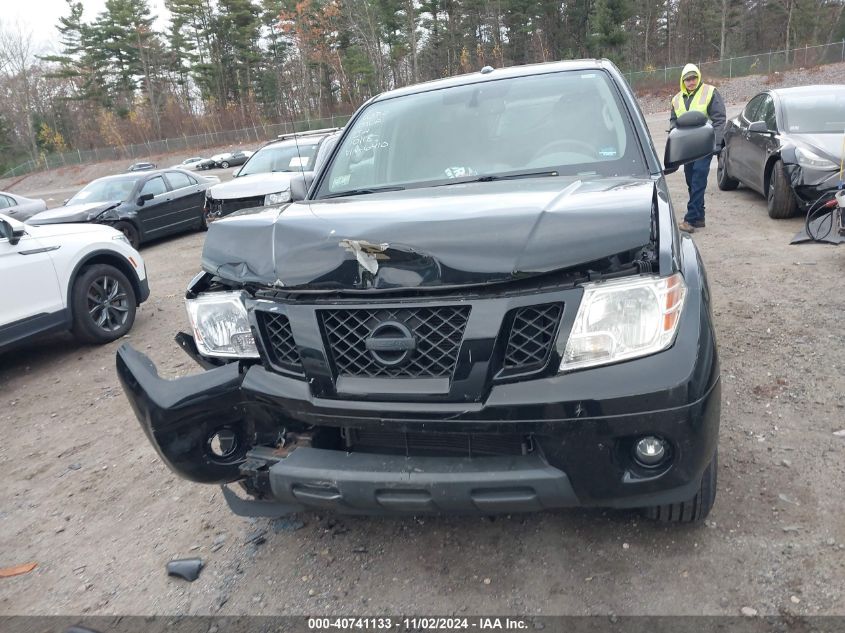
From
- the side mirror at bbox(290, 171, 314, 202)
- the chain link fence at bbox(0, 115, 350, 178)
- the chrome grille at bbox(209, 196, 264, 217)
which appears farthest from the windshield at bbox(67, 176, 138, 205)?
the chain link fence at bbox(0, 115, 350, 178)

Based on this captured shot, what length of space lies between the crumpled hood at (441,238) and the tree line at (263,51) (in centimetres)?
4515

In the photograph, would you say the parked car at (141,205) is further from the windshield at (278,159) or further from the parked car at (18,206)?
the parked car at (18,206)

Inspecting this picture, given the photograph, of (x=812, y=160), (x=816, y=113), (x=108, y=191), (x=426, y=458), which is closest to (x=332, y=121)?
(x=108, y=191)

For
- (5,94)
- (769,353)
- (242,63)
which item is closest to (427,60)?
(242,63)

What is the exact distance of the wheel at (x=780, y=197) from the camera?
748 cm

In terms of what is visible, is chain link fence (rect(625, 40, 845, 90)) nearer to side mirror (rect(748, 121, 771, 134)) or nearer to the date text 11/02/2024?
side mirror (rect(748, 121, 771, 134))

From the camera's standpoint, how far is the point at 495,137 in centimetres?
325

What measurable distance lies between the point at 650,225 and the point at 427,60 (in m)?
58.3

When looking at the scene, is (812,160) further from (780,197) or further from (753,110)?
(753,110)

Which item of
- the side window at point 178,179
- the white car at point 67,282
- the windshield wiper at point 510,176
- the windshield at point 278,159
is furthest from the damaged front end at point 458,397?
the side window at point 178,179

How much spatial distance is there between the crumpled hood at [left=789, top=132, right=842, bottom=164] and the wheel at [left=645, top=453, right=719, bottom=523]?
630cm

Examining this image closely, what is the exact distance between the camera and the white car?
5.27 m

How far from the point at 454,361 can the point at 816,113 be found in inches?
321

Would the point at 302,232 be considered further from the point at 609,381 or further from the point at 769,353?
the point at 769,353
